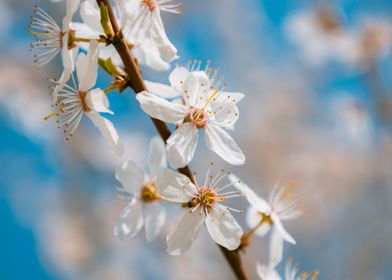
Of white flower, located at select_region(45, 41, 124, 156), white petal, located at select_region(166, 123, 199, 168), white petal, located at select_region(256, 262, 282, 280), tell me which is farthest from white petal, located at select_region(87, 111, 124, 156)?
white petal, located at select_region(256, 262, 282, 280)

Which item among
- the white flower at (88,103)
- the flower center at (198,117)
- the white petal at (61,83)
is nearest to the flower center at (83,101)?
the white flower at (88,103)

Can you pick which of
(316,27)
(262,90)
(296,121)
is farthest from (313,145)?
(316,27)

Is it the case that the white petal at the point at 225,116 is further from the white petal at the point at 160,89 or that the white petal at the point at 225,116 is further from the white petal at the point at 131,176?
the white petal at the point at 131,176

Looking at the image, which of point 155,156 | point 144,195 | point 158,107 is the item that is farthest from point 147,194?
point 158,107

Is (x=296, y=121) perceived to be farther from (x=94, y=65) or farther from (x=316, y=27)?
(x=94, y=65)

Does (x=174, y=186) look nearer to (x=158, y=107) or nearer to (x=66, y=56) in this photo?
(x=158, y=107)
